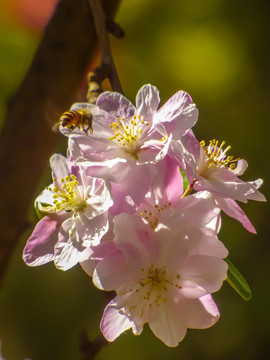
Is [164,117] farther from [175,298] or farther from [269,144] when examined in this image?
[269,144]

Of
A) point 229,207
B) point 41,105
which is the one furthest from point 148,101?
point 41,105

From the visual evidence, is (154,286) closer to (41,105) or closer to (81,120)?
(81,120)

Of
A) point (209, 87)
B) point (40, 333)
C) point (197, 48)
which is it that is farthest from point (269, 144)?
point (40, 333)

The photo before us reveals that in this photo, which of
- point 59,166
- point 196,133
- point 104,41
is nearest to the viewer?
point 59,166

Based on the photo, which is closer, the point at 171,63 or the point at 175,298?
the point at 175,298

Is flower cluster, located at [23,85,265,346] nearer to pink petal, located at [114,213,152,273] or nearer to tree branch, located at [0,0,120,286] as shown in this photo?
pink petal, located at [114,213,152,273]

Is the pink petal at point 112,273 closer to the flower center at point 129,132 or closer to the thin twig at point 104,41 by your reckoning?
the flower center at point 129,132
